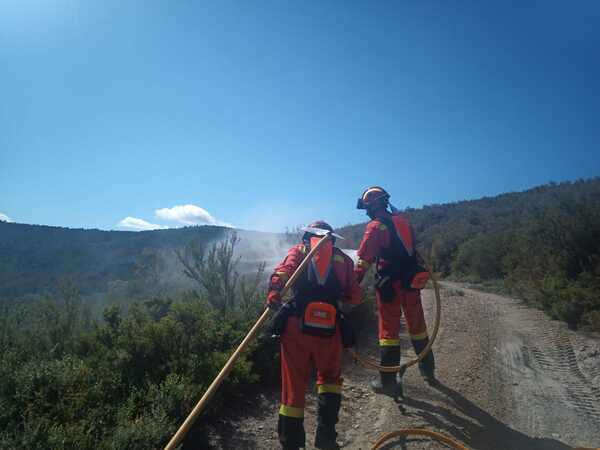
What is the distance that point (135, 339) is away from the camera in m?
4.55

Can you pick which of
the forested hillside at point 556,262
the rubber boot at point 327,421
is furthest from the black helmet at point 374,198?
the forested hillside at point 556,262

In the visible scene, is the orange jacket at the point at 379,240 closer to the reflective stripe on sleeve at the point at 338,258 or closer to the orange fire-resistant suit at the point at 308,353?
the reflective stripe on sleeve at the point at 338,258

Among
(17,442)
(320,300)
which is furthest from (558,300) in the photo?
(17,442)

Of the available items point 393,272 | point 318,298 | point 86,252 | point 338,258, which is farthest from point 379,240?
point 86,252

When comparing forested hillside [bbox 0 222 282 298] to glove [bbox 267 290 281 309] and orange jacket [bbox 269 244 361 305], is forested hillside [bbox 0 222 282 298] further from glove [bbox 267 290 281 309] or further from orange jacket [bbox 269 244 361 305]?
glove [bbox 267 290 281 309]

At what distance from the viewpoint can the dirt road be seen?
3.66 m

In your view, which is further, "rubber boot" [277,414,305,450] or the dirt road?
the dirt road

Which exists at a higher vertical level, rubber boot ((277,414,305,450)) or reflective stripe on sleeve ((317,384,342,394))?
reflective stripe on sleeve ((317,384,342,394))

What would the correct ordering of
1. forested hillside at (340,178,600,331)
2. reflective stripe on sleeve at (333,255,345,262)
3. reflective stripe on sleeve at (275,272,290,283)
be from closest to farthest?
1. reflective stripe on sleeve at (275,272,290,283)
2. reflective stripe on sleeve at (333,255,345,262)
3. forested hillside at (340,178,600,331)

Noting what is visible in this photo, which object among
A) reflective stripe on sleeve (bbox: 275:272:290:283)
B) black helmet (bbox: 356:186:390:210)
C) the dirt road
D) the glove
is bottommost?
the dirt road

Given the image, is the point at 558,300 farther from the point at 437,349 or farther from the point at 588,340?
the point at 437,349

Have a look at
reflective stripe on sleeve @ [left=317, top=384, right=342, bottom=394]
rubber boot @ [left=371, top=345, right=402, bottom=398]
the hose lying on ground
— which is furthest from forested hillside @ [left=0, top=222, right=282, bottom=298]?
the hose lying on ground

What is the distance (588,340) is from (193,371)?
6.91m

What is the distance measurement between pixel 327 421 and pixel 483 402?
7.26 ft
